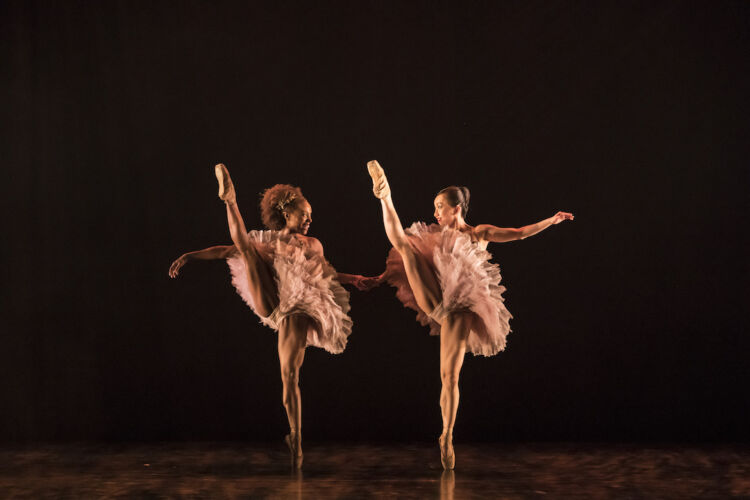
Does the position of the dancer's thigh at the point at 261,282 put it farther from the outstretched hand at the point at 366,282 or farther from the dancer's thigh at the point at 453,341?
the dancer's thigh at the point at 453,341

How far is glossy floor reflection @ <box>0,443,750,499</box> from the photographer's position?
348 centimetres

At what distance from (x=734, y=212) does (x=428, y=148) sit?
6.19 ft

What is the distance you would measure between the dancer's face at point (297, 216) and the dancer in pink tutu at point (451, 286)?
1.52 feet

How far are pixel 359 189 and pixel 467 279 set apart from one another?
147 cm

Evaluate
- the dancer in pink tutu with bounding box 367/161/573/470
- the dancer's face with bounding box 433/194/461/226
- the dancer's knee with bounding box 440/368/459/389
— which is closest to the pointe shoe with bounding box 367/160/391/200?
the dancer in pink tutu with bounding box 367/161/573/470

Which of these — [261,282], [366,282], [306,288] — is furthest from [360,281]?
[261,282]

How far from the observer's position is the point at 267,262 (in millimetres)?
4035

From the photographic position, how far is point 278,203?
13.6 ft

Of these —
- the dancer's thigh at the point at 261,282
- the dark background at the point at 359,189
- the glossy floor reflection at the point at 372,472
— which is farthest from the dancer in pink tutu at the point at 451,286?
the dark background at the point at 359,189

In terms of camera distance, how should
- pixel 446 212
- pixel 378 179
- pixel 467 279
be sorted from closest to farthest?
pixel 378 179 → pixel 467 279 → pixel 446 212

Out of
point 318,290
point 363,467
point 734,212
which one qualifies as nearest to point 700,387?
point 734,212

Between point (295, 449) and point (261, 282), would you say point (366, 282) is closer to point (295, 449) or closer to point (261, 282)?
point (261, 282)

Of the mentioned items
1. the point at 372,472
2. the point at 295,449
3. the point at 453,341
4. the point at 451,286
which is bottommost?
the point at 372,472

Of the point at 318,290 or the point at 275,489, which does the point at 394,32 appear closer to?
the point at 318,290
